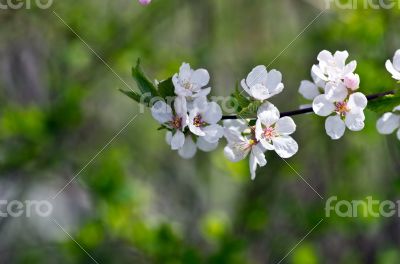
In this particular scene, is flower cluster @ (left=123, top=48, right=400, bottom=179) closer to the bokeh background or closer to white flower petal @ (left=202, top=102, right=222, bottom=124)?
white flower petal @ (left=202, top=102, right=222, bottom=124)

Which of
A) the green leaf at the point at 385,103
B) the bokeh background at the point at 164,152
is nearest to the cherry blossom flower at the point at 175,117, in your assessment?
Answer: the green leaf at the point at 385,103

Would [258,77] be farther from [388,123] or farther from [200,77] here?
[388,123]

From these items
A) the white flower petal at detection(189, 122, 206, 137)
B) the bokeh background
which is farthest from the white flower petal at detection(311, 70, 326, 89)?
the bokeh background

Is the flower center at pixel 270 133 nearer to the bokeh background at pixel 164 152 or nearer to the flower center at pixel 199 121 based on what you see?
the flower center at pixel 199 121

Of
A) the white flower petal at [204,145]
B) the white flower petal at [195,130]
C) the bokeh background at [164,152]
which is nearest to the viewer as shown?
the white flower petal at [195,130]

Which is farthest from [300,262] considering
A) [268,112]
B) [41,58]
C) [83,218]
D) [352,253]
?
[41,58]
